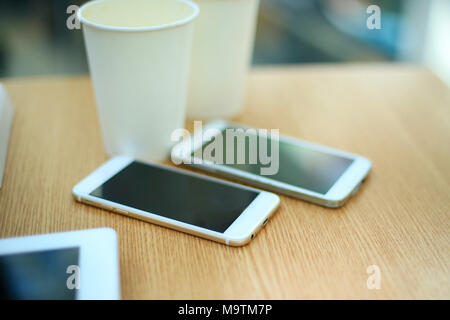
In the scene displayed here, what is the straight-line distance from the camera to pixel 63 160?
25.2 inches

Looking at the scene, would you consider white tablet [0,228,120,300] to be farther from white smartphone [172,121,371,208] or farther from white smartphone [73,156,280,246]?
white smartphone [172,121,371,208]

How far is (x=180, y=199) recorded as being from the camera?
548 mm

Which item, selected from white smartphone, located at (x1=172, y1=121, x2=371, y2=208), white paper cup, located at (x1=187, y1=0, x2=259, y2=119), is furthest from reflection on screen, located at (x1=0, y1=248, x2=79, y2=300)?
white paper cup, located at (x1=187, y1=0, x2=259, y2=119)

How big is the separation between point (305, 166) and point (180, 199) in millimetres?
158

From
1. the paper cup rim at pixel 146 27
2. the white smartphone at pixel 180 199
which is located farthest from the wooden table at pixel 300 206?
the paper cup rim at pixel 146 27

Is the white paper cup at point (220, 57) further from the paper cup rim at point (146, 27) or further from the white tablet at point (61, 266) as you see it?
the white tablet at point (61, 266)

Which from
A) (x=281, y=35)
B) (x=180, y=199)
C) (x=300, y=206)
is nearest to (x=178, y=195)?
(x=180, y=199)

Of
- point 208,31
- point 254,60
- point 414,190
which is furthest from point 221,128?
point 254,60

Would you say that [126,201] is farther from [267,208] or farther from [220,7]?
[220,7]

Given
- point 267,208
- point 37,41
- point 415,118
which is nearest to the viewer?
point 267,208

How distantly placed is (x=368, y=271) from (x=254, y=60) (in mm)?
1492

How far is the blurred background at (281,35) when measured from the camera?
1646mm
